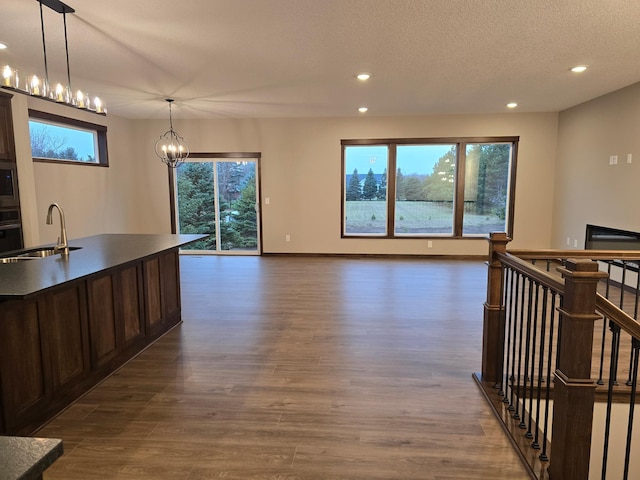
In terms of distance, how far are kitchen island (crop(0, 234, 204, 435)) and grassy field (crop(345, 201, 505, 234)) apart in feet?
15.4

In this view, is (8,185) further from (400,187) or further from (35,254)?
(400,187)

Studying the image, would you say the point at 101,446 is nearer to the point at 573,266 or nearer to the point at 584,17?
the point at 573,266

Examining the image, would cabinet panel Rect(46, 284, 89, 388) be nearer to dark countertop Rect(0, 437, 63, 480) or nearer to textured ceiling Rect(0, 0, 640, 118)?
dark countertop Rect(0, 437, 63, 480)

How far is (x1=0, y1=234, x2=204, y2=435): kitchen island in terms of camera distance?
2.12 metres

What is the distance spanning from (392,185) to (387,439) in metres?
6.01

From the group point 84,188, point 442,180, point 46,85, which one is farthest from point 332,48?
point 84,188

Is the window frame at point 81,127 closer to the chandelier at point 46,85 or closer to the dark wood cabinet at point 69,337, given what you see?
the chandelier at point 46,85

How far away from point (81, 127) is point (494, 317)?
6785 millimetres

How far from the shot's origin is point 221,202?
8.07 meters

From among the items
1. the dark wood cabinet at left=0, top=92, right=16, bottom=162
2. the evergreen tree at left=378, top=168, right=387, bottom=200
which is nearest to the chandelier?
the dark wood cabinet at left=0, top=92, right=16, bottom=162

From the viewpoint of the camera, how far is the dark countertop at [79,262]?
2088 mm

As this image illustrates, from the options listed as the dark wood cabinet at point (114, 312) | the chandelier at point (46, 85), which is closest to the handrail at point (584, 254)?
the dark wood cabinet at point (114, 312)

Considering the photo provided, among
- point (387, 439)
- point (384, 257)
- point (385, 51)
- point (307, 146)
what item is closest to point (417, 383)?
point (387, 439)

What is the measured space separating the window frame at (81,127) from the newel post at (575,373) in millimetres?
6409
